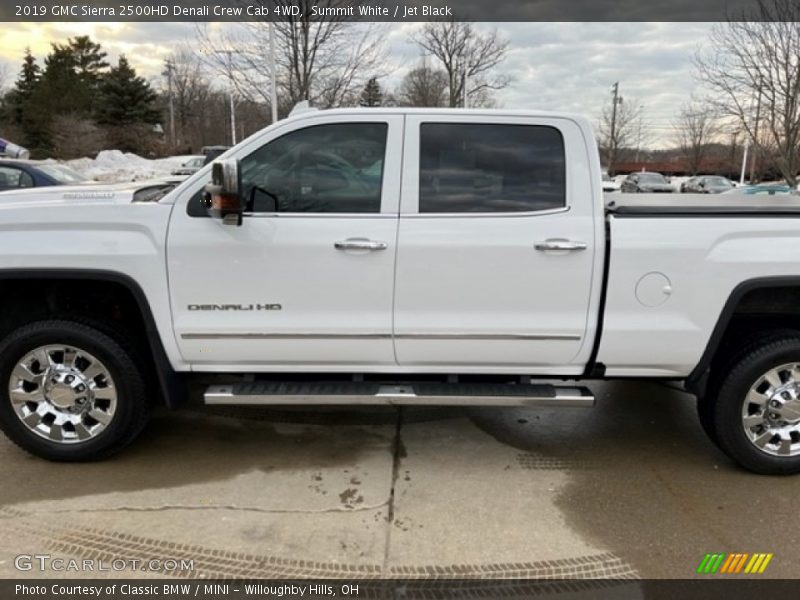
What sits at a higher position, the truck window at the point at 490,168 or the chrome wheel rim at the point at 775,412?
the truck window at the point at 490,168

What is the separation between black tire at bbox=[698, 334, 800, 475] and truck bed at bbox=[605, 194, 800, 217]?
739mm

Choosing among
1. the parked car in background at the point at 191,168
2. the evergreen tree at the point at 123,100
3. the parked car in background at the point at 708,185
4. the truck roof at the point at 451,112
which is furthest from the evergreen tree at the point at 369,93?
the evergreen tree at the point at 123,100

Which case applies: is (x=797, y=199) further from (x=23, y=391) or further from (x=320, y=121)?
(x=23, y=391)

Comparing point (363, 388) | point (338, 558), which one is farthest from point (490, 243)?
point (338, 558)

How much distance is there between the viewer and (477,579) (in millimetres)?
2705

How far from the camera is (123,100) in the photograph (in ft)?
153

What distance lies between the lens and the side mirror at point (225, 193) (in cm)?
300

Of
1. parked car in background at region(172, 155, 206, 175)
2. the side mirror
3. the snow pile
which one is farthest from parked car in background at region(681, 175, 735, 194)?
the side mirror

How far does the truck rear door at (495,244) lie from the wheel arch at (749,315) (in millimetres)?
686

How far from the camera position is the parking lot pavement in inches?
112

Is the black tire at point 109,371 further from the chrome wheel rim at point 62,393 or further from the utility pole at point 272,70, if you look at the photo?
the utility pole at point 272,70

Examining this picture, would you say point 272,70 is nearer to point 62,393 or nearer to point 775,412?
point 62,393

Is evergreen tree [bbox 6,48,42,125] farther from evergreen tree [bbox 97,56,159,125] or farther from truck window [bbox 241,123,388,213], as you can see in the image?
truck window [bbox 241,123,388,213]

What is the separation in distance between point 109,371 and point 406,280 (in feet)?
5.86
